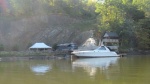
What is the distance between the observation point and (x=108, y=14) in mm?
51906

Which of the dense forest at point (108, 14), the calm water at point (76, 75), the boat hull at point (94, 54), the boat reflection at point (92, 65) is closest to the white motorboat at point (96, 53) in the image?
the boat hull at point (94, 54)

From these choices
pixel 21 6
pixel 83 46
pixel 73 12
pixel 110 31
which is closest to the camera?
pixel 83 46

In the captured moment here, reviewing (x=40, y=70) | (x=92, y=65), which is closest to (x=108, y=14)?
(x=92, y=65)

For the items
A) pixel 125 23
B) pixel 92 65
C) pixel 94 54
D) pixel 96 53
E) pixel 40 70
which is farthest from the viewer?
pixel 125 23

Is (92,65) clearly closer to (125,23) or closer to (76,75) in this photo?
(76,75)

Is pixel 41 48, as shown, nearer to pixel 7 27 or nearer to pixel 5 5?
pixel 7 27

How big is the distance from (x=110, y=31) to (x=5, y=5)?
72.2ft

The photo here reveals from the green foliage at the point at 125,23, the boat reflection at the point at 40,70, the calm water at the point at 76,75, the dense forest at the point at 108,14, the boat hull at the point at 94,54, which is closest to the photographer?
the calm water at the point at 76,75

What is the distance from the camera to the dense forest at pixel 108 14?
49.9m

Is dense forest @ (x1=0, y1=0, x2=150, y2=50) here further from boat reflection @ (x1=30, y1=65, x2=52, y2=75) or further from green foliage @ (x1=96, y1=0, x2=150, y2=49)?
boat reflection @ (x1=30, y1=65, x2=52, y2=75)

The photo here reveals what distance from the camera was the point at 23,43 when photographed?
156 ft

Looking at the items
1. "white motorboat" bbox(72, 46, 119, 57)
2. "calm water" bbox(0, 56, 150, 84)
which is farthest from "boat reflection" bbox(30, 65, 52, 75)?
"white motorboat" bbox(72, 46, 119, 57)

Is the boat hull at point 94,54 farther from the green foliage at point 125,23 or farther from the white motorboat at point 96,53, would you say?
the green foliage at point 125,23

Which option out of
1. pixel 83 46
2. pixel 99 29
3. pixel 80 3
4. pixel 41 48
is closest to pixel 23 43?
pixel 41 48
